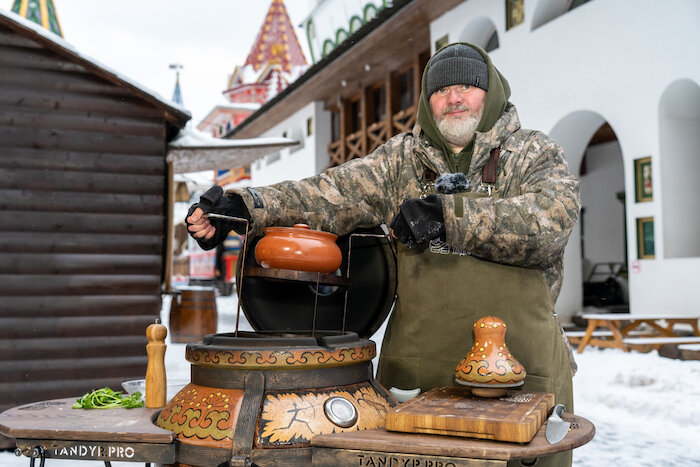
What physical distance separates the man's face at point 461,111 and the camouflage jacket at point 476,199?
0.07 meters

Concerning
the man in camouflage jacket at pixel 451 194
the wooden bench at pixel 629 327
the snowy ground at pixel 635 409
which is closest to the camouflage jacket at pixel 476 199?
the man in camouflage jacket at pixel 451 194

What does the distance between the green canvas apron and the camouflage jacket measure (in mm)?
96

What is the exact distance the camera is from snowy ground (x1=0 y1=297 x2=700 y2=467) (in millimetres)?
4312

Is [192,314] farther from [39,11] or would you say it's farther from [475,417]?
[475,417]

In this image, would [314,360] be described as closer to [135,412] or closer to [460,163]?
[135,412]

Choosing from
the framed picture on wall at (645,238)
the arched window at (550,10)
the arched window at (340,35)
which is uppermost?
the arched window at (340,35)

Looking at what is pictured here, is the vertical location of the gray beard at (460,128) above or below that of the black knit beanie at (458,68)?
below

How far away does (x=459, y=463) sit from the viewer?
51.6 inches

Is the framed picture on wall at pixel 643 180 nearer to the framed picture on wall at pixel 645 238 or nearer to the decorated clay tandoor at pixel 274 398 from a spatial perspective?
the framed picture on wall at pixel 645 238

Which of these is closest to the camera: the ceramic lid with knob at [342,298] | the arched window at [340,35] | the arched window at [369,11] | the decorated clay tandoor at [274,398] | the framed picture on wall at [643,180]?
the decorated clay tandoor at [274,398]

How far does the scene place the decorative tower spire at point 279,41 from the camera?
23766 millimetres

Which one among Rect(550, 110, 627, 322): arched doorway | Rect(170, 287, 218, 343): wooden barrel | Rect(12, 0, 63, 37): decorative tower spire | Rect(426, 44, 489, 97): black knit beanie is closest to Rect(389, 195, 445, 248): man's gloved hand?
Rect(426, 44, 489, 97): black knit beanie

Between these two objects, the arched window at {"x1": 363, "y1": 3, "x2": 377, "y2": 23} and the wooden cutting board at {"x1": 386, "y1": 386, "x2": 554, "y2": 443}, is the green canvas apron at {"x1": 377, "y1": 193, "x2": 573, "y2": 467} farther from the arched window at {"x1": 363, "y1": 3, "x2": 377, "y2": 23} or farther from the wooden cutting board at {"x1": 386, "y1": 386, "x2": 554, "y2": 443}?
the arched window at {"x1": 363, "y1": 3, "x2": 377, "y2": 23}

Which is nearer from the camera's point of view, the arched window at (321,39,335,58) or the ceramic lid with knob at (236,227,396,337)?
the ceramic lid with knob at (236,227,396,337)
